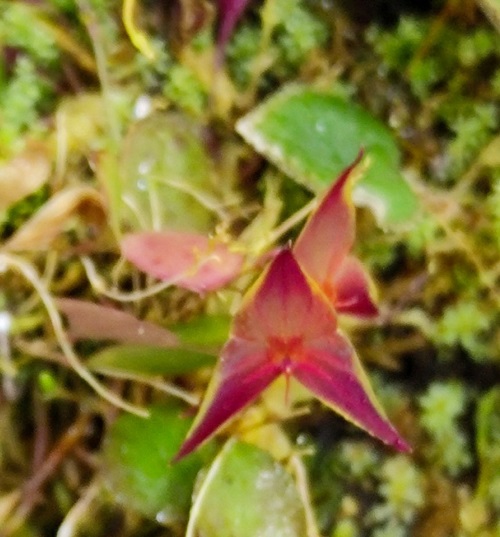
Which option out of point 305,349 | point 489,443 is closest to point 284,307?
point 305,349

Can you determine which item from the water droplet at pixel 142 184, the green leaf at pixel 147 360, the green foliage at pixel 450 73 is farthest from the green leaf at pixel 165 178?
the green foliage at pixel 450 73

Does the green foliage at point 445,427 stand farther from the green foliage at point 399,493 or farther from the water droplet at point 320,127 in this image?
the water droplet at point 320,127

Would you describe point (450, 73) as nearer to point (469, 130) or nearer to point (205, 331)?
point (469, 130)

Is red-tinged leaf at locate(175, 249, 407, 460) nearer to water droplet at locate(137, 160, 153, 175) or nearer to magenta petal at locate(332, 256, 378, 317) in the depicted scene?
magenta petal at locate(332, 256, 378, 317)

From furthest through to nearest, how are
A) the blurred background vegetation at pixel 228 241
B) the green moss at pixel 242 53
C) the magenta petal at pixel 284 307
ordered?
the green moss at pixel 242 53, the blurred background vegetation at pixel 228 241, the magenta petal at pixel 284 307

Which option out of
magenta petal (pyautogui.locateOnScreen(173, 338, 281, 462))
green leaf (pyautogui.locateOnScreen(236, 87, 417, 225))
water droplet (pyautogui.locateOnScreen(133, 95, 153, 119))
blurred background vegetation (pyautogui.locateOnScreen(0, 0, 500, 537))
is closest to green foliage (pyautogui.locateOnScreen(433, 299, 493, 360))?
blurred background vegetation (pyautogui.locateOnScreen(0, 0, 500, 537))

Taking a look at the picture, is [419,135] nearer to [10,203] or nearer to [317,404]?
[317,404]
